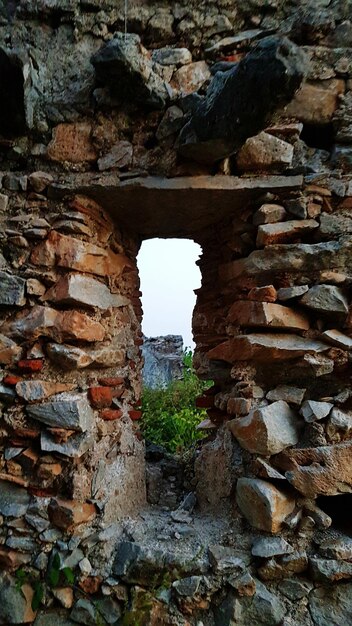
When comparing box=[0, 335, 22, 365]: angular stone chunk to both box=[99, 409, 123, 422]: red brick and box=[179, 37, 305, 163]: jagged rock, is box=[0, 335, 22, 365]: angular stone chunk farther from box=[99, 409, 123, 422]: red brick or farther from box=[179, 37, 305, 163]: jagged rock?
box=[179, 37, 305, 163]: jagged rock

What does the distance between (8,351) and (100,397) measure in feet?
1.76

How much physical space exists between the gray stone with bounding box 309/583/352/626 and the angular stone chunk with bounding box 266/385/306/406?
2.60 feet

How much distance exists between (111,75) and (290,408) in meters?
1.92

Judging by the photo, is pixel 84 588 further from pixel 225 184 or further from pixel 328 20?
pixel 328 20

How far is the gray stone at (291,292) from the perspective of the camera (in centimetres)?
188

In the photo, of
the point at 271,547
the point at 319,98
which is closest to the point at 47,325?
the point at 271,547

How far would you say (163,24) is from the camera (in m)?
2.06

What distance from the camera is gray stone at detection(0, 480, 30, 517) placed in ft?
5.92

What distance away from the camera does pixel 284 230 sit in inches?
76.0

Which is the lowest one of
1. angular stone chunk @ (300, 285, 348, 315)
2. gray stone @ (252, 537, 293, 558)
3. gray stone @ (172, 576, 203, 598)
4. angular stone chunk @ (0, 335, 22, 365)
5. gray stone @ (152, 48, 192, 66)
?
gray stone @ (172, 576, 203, 598)

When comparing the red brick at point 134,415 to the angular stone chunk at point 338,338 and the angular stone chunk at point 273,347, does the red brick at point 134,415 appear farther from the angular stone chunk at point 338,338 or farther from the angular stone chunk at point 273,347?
the angular stone chunk at point 338,338

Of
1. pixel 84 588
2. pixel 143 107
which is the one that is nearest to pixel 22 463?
pixel 84 588

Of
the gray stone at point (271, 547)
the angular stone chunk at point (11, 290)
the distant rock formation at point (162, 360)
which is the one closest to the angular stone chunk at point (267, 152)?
the angular stone chunk at point (11, 290)

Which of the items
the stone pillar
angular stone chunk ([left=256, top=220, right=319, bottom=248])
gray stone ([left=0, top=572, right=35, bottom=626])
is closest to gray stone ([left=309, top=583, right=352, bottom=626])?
the stone pillar
